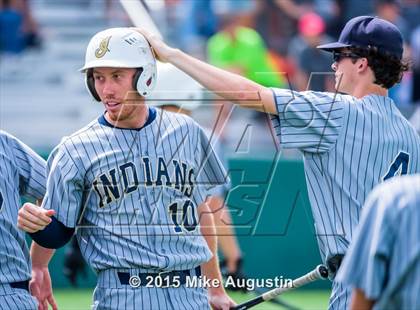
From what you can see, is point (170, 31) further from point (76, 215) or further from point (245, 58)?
point (76, 215)

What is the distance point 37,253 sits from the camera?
5988 mm

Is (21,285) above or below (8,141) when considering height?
below

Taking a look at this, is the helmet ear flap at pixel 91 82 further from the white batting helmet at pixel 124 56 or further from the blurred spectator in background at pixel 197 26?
the blurred spectator in background at pixel 197 26

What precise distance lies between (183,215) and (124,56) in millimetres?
872

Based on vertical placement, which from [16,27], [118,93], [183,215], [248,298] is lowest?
A: [248,298]

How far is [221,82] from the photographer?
5.46m

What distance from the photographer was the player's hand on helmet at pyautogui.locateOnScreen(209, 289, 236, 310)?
6.19m

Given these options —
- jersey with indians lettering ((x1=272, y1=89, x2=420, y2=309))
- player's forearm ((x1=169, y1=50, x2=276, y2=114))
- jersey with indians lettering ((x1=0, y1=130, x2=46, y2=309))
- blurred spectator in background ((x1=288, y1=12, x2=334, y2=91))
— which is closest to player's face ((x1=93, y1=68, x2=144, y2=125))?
player's forearm ((x1=169, y1=50, x2=276, y2=114))

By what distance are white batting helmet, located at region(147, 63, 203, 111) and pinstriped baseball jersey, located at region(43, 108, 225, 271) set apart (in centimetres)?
172

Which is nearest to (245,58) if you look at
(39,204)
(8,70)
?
(8,70)

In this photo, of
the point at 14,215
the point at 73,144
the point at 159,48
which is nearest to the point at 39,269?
the point at 14,215

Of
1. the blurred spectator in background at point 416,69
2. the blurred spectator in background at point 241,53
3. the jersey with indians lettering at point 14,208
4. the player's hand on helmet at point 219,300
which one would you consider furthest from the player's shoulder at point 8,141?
the blurred spectator in background at point 416,69

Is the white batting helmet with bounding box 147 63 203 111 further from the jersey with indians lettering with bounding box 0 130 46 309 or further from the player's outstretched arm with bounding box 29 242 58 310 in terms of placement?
the player's outstretched arm with bounding box 29 242 58 310

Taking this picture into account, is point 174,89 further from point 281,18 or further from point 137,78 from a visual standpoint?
point 281,18
